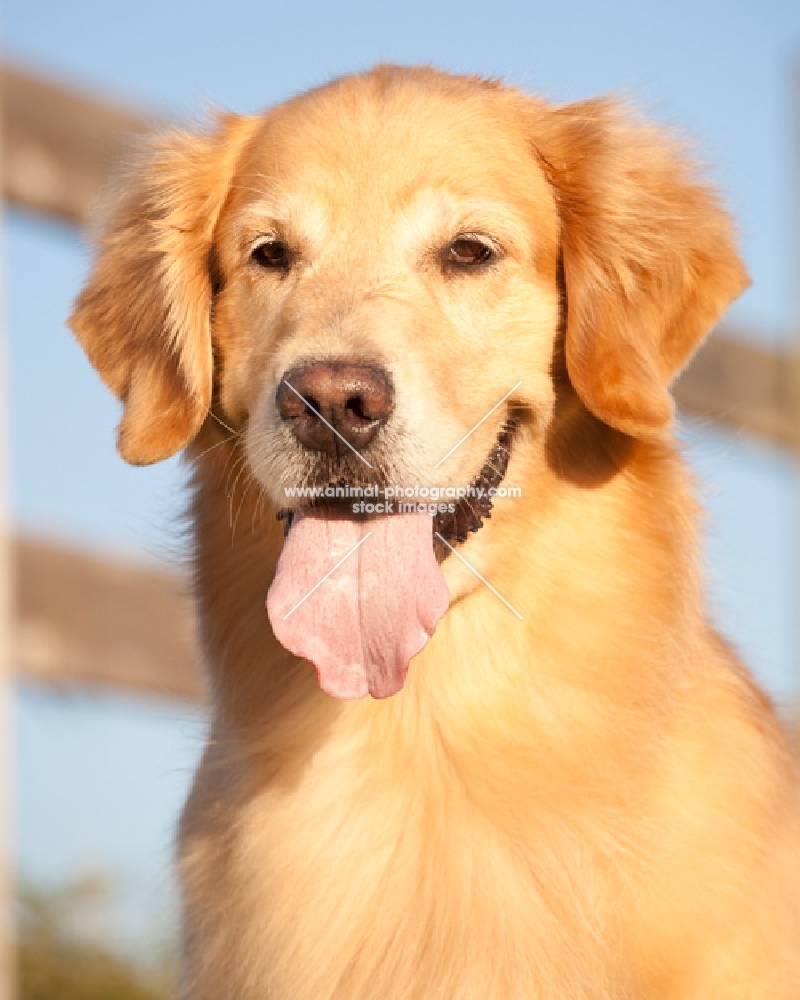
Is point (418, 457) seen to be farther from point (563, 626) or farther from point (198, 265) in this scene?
point (198, 265)

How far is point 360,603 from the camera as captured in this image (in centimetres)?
335

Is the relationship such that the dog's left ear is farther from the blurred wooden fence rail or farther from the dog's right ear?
the blurred wooden fence rail

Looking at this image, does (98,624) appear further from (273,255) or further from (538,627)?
(538,627)

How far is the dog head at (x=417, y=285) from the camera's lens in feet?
11.1

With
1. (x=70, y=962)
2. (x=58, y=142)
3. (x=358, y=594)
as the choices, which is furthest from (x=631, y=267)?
(x=70, y=962)

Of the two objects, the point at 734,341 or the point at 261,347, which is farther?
the point at 734,341

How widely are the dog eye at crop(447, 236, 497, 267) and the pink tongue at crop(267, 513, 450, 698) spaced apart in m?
0.62

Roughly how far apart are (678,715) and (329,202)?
4.46ft

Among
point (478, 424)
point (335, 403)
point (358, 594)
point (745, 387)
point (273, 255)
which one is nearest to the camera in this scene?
point (335, 403)

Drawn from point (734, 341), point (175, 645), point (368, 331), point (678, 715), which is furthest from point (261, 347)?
point (734, 341)

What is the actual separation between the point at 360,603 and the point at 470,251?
33.4 inches

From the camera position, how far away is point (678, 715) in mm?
3551

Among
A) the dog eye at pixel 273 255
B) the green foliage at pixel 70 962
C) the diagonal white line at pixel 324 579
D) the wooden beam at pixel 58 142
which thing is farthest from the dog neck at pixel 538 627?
the green foliage at pixel 70 962

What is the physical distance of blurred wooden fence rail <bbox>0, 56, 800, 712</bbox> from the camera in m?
4.72
